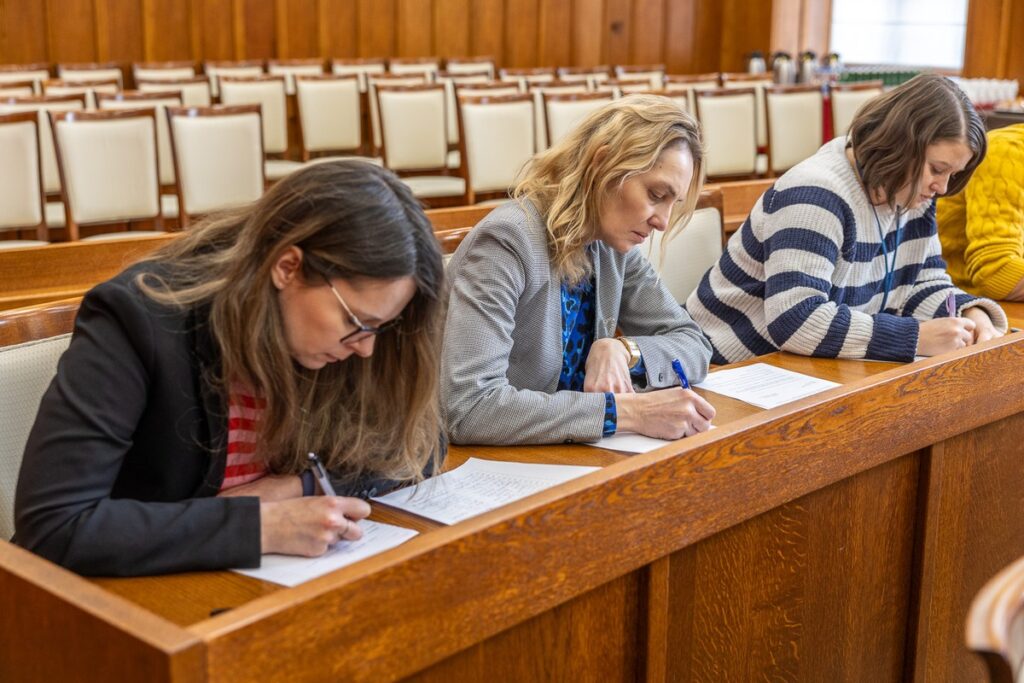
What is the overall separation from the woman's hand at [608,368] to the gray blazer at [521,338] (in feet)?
0.19

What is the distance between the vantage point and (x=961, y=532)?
86.7 inches

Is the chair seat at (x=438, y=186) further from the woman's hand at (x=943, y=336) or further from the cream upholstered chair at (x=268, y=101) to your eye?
the woman's hand at (x=943, y=336)

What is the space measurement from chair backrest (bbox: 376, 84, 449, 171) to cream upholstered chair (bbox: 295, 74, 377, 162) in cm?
58

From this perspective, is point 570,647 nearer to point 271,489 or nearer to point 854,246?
point 271,489

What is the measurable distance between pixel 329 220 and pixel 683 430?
73 cm

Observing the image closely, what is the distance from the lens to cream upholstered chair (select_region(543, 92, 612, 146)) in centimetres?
573

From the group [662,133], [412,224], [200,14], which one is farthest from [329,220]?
[200,14]

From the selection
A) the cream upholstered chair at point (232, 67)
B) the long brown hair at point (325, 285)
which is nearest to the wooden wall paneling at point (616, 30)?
the cream upholstered chair at point (232, 67)

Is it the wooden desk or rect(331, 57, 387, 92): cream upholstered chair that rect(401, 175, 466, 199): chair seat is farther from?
the wooden desk

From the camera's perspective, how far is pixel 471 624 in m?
1.32

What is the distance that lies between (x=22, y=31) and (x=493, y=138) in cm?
460

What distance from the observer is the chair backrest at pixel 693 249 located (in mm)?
2934

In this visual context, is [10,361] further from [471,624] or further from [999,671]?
[999,671]

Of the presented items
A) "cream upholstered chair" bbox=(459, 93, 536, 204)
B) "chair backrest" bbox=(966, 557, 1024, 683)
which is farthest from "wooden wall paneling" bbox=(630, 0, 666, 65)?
"chair backrest" bbox=(966, 557, 1024, 683)
